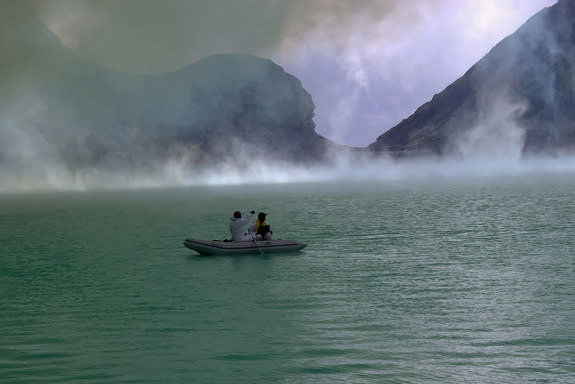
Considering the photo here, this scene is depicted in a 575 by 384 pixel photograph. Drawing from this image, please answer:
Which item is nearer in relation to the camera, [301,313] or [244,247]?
[301,313]

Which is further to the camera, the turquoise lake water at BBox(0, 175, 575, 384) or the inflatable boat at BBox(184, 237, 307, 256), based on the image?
the inflatable boat at BBox(184, 237, 307, 256)

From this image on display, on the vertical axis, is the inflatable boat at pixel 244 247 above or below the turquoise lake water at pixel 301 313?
above

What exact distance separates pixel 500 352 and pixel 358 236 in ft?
95.4

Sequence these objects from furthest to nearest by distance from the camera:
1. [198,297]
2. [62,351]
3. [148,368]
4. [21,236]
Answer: [21,236], [198,297], [62,351], [148,368]

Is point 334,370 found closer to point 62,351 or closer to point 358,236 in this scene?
point 62,351

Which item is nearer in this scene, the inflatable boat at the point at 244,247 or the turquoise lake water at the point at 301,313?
the turquoise lake water at the point at 301,313

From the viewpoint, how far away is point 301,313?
21344 mm

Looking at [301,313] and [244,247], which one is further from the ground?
[244,247]

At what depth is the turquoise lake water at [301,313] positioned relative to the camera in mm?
15539

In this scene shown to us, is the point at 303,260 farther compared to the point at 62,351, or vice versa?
the point at 303,260

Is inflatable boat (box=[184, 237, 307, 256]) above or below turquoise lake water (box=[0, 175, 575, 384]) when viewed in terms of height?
above

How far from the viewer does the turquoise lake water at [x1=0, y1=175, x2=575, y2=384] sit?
15539 millimetres

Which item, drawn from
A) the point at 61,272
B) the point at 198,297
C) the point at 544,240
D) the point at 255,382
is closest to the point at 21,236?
the point at 61,272

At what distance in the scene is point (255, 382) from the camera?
48.3ft
